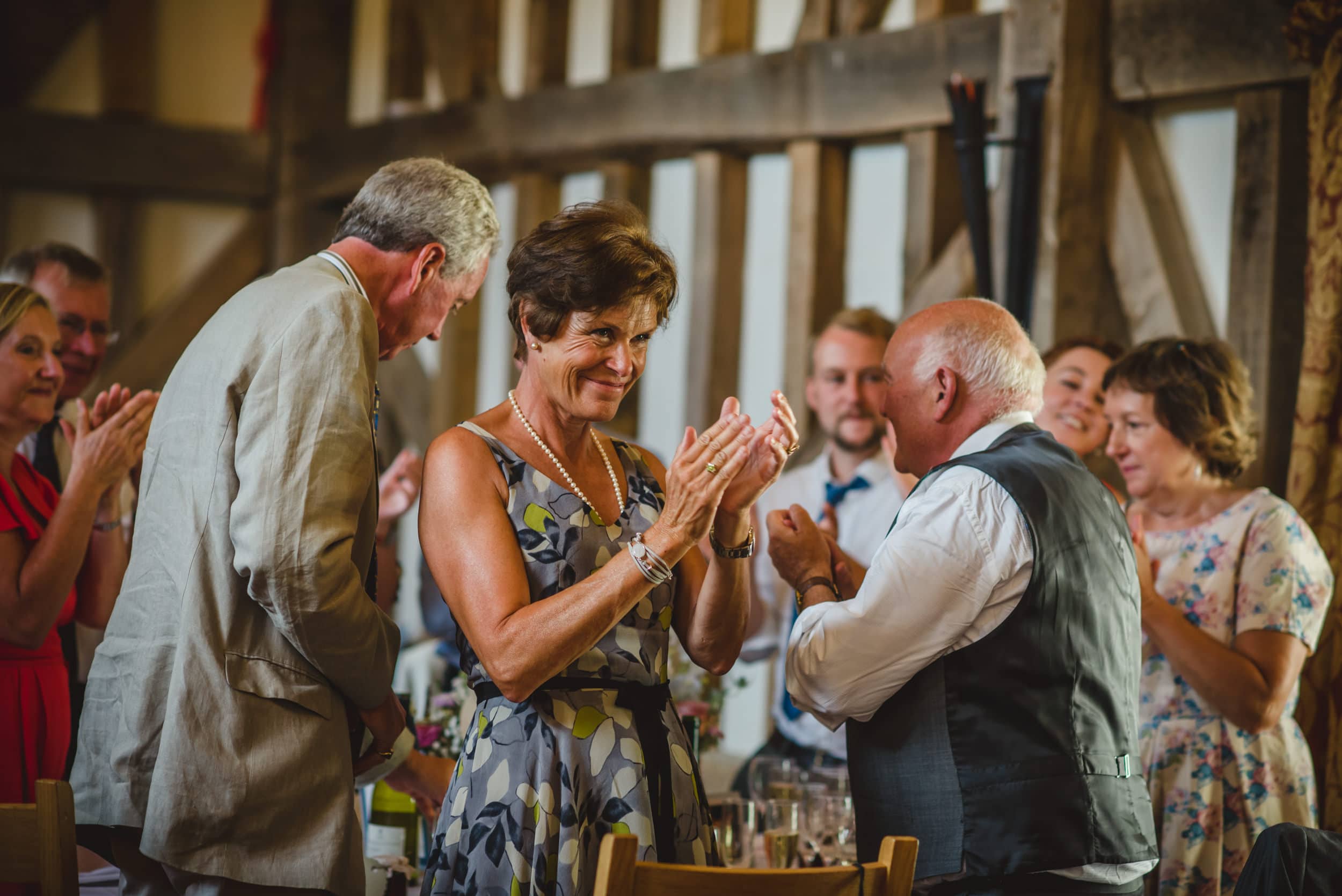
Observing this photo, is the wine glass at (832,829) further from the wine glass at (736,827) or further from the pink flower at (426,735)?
the pink flower at (426,735)

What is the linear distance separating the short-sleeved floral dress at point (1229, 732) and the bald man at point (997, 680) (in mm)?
677

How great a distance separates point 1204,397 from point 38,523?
95.3 inches

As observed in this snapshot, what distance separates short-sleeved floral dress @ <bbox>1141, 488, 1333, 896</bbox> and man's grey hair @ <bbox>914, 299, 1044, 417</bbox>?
83 cm

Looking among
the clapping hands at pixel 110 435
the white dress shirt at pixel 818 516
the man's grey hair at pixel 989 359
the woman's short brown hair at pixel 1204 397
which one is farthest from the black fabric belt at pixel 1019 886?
the clapping hands at pixel 110 435

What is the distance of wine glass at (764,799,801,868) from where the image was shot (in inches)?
85.1

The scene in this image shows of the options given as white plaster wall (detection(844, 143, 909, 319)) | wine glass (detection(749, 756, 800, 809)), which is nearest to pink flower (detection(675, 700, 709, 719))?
wine glass (detection(749, 756, 800, 809))

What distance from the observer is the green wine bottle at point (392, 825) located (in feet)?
7.69

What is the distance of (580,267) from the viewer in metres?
1.95

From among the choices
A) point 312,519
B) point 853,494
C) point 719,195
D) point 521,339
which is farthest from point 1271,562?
point 719,195

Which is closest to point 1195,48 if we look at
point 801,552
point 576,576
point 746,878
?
point 801,552

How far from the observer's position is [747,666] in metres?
4.89

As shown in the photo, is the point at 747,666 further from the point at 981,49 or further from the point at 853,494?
the point at 981,49

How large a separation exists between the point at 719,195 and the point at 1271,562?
2626mm

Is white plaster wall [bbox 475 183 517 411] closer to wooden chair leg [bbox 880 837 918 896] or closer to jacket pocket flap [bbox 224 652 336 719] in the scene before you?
jacket pocket flap [bbox 224 652 336 719]
